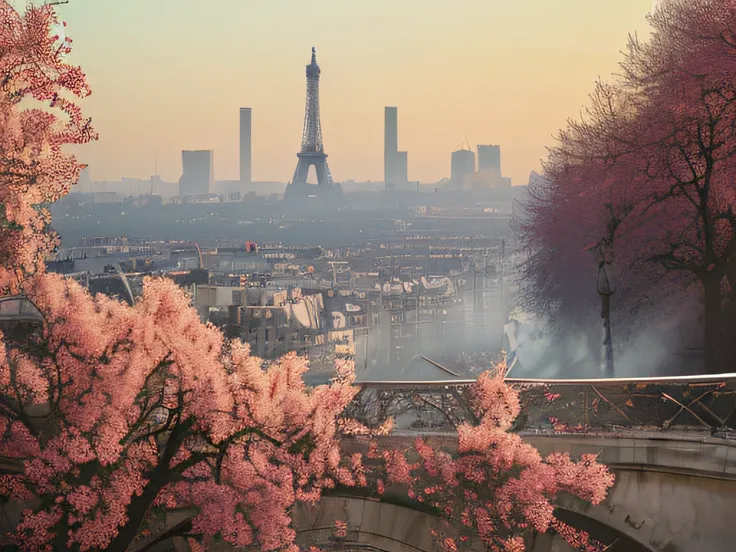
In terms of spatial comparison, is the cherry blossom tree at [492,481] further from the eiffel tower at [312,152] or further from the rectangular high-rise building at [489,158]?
the rectangular high-rise building at [489,158]

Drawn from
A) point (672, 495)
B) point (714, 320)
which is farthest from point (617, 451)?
point (714, 320)

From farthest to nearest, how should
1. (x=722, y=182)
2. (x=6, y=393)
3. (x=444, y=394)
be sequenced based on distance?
1. (x=722, y=182)
2. (x=444, y=394)
3. (x=6, y=393)

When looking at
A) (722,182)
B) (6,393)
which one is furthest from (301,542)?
(722,182)

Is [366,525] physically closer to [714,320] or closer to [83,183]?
[83,183]

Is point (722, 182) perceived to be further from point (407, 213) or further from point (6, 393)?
point (6, 393)

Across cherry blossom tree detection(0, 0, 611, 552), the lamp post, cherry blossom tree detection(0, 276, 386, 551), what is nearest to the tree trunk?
the lamp post
